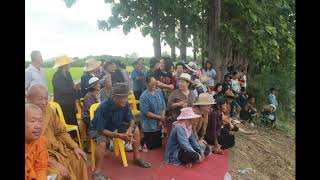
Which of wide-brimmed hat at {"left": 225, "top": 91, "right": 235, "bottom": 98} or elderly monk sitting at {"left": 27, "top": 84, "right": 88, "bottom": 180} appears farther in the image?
wide-brimmed hat at {"left": 225, "top": 91, "right": 235, "bottom": 98}

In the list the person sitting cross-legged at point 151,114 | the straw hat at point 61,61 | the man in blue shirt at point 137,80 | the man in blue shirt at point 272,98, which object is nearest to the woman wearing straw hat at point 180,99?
the person sitting cross-legged at point 151,114

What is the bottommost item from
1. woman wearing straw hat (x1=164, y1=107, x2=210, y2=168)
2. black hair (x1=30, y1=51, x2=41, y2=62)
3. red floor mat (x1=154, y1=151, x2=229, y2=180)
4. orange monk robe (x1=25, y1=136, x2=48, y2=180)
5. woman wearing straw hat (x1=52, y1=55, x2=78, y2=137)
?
red floor mat (x1=154, y1=151, x2=229, y2=180)

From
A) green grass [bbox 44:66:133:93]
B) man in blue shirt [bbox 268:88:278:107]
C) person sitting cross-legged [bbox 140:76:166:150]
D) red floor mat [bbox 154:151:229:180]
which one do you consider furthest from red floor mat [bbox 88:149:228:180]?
man in blue shirt [bbox 268:88:278:107]

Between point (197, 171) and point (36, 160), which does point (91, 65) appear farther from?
point (36, 160)

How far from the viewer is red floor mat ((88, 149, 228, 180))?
4230mm

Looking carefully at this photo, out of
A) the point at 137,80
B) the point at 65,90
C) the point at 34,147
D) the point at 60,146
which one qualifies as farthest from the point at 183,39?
the point at 34,147

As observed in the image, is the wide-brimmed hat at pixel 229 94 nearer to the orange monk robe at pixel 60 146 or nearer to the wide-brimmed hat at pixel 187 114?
the wide-brimmed hat at pixel 187 114

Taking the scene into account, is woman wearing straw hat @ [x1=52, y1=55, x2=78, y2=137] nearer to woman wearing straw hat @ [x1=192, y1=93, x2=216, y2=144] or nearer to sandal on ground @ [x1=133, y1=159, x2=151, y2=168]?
sandal on ground @ [x1=133, y1=159, x2=151, y2=168]

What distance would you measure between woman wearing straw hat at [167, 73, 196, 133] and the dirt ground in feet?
3.35

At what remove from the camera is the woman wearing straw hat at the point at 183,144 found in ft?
15.1

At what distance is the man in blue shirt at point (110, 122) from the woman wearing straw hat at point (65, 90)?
2.17ft

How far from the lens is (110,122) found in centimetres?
409

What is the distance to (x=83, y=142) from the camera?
476 cm
